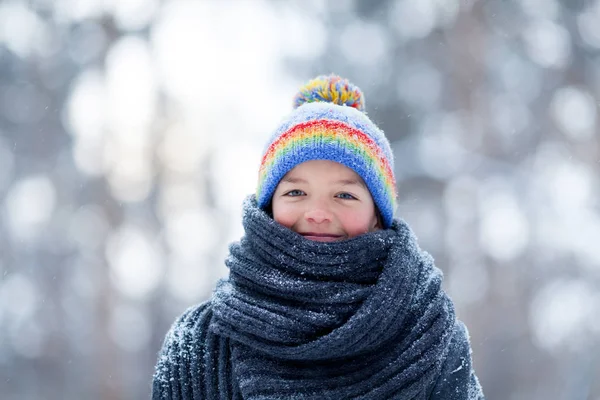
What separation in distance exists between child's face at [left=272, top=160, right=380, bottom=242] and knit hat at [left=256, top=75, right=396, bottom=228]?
2 centimetres

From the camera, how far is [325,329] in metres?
1.32

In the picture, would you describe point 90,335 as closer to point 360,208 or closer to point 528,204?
point 528,204

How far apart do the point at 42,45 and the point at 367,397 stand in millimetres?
8492

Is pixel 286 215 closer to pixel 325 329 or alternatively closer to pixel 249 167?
pixel 325 329

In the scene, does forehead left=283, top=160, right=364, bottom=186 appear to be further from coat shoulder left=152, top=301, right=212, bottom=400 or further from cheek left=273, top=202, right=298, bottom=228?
coat shoulder left=152, top=301, right=212, bottom=400

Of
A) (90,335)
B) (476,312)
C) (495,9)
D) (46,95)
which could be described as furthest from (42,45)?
(476,312)

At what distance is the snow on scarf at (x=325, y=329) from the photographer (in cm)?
129

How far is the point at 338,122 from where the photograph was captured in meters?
1.50

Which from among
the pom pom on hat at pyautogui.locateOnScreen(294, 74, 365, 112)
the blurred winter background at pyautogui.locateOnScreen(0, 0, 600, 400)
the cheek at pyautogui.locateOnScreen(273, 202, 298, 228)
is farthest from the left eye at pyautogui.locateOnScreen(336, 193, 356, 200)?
the blurred winter background at pyautogui.locateOnScreen(0, 0, 600, 400)

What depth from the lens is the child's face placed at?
144cm

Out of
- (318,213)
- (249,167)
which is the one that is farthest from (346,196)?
(249,167)

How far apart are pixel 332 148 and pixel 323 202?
0.13 meters

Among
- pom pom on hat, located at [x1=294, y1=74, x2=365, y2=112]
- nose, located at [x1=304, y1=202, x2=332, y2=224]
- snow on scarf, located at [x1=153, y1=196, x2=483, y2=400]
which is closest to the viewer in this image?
snow on scarf, located at [x1=153, y1=196, x2=483, y2=400]

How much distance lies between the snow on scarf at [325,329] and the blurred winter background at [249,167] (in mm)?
4931
